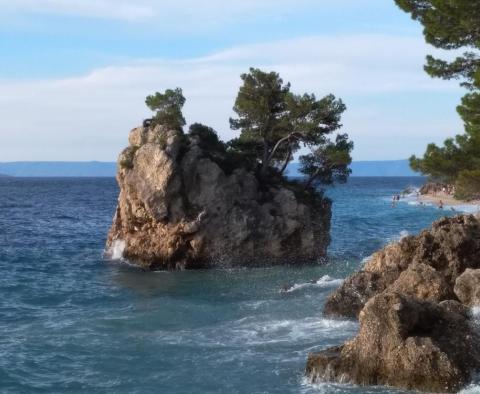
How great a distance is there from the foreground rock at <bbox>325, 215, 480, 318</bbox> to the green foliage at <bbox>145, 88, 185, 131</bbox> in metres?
21.2

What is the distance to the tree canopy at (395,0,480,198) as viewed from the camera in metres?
26.2

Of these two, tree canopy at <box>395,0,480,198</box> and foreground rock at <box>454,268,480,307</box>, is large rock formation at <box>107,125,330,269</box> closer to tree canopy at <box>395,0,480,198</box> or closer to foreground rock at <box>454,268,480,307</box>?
tree canopy at <box>395,0,480,198</box>

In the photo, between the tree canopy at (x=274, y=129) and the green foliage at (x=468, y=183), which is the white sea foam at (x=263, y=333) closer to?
the green foliage at (x=468, y=183)

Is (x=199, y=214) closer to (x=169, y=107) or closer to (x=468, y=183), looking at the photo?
(x=169, y=107)

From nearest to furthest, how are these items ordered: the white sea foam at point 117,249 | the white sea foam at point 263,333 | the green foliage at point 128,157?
the white sea foam at point 263,333 → the green foliage at point 128,157 → the white sea foam at point 117,249

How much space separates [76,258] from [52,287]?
1059cm

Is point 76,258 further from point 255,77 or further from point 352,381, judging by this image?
point 352,381

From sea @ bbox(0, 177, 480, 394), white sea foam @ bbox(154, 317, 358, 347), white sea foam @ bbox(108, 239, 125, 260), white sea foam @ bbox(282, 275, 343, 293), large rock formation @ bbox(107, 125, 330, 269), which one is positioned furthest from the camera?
white sea foam @ bbox(108, 239, 125, 260)

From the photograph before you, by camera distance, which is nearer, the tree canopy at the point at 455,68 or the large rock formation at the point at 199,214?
the tree canopy at the point at 455,68

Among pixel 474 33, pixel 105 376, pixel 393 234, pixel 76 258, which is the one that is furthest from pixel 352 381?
pixel 393 234

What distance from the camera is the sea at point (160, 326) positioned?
17.8 m

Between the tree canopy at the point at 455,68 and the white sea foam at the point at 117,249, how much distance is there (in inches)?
843

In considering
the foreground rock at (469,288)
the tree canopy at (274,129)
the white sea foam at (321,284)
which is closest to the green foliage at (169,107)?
the tree canopy at (274,129)

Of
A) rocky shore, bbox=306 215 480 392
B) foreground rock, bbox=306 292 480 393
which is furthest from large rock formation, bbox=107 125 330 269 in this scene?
foreground rock, bbox=306 292 480 393
